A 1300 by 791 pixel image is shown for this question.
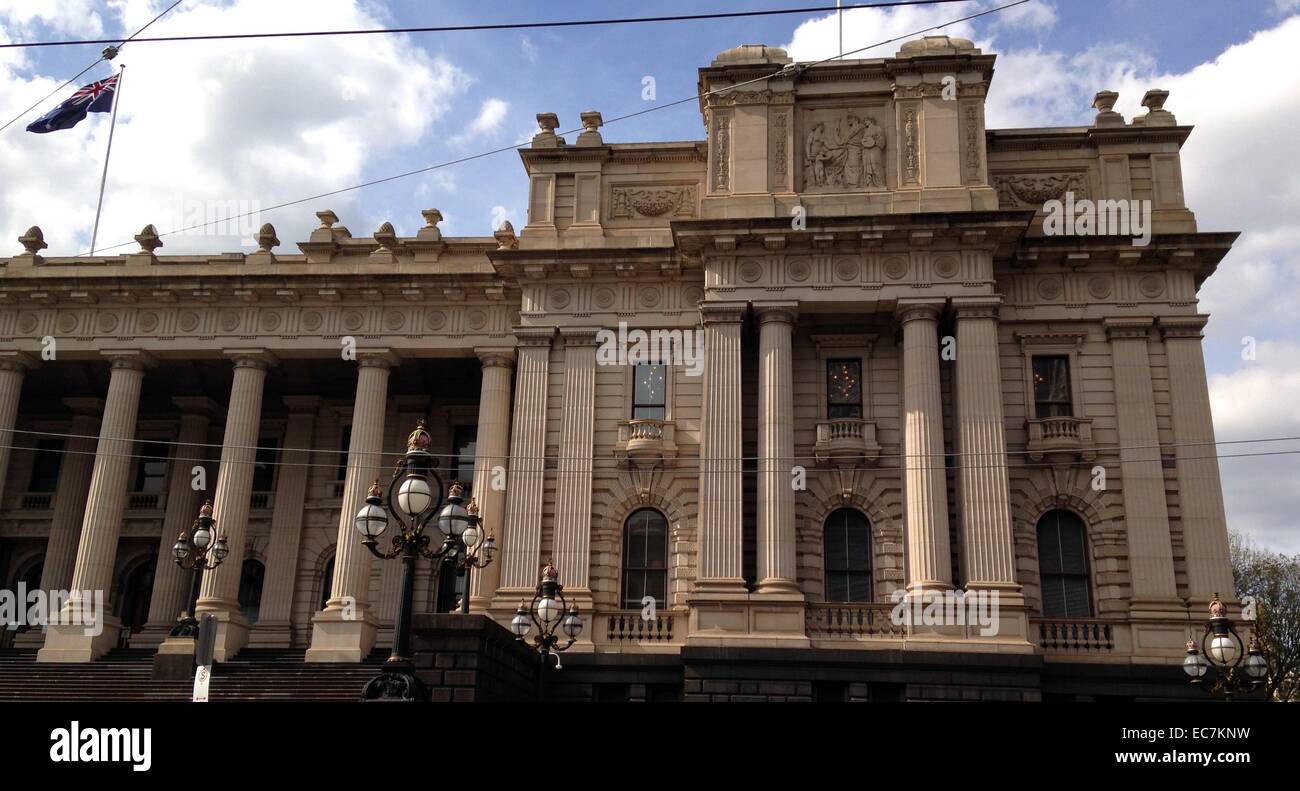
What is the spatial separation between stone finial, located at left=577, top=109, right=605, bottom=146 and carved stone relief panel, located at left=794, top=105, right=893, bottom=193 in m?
5.67

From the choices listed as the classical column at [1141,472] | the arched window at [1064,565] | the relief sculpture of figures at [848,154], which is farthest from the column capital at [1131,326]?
the relief sculpture of figures at [848,154]

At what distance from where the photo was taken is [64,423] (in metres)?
37.3

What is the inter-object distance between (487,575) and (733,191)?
457 inches

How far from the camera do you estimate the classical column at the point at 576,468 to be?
2712 centimetres

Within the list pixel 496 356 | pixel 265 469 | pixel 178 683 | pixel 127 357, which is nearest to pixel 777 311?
pixel 496 356

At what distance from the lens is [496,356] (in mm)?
30859

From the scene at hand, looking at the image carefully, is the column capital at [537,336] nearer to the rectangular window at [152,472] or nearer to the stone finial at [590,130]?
the stone finial at [590,130]

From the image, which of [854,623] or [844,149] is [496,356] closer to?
[844,149]

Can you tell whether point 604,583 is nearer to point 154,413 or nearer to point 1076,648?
point 1076,648

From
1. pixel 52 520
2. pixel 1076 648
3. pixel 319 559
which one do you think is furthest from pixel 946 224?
pixel 52 520

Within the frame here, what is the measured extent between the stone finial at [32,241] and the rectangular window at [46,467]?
670cm

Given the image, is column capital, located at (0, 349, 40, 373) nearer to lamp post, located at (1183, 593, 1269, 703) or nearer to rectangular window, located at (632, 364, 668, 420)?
rectangular window, located at (632, 364, 668, 420)

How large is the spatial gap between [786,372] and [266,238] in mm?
16613

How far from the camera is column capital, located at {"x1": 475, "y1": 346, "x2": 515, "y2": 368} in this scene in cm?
3083
